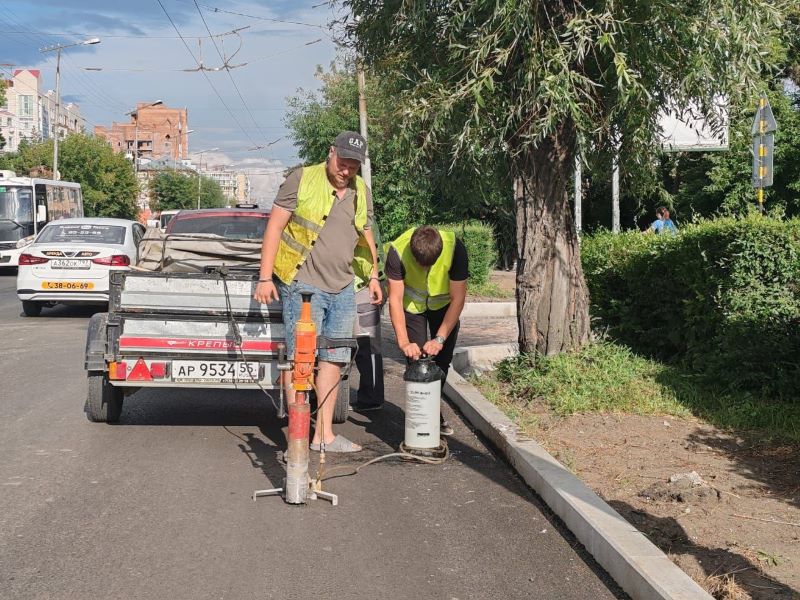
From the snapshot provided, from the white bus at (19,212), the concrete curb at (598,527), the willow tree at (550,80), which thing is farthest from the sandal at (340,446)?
the white bus at (19,212)

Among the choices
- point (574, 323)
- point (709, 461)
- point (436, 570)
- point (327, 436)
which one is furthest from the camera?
point (574, 323)

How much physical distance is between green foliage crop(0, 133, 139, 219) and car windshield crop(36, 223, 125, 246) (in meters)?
50.5

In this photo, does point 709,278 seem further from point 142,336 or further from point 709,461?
point 142,336

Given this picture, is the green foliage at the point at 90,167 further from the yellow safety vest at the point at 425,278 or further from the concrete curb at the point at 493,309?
the yellow safety vest at the point at 425,278

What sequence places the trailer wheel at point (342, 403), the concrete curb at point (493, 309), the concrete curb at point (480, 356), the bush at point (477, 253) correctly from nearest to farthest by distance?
1. the trailer wheel at point (342, 403)
2. the concrete curb at point (480, 356)
3. the concrete curb at point (493, 309)
4. the bush at point (477, 253)

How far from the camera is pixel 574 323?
877 centimetres

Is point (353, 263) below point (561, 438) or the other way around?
the other way around

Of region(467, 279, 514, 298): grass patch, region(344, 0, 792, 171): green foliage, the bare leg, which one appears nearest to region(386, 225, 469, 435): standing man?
the bare leg

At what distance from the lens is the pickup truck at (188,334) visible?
718 centimetres

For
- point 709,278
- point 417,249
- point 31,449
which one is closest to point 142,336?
point 31,449

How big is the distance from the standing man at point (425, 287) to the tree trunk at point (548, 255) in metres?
1.70

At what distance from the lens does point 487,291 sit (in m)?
21.2

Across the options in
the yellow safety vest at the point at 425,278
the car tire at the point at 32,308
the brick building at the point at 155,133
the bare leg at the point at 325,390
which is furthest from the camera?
the brick building at the point at 155,133

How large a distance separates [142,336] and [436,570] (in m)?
3.43
